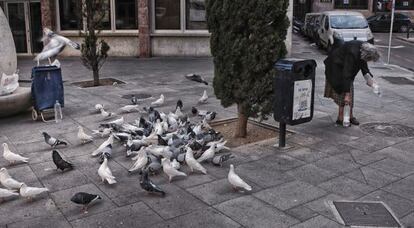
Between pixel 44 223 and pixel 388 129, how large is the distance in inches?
227

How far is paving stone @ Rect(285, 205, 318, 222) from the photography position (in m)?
4.55

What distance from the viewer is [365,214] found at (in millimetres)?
4633

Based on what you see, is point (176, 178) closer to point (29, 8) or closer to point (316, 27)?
point (29, 8)

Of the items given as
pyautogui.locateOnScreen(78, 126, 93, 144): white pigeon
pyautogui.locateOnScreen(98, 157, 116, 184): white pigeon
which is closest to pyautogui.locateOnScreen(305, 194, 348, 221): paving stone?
pyautogui.locateOnScreen(98, 157, 116, 184): white pigeon

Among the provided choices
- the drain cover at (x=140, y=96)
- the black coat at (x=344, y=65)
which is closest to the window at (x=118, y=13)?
the drain cover at (x=140, y=96)

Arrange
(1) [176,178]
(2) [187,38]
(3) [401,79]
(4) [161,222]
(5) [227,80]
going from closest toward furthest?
(4) [161,222]
(1) [176,178]
(5) [227,80]
(3) [401,79]
(2) [187,38]

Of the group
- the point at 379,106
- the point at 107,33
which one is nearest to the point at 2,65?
the point at 379,106

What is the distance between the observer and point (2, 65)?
8727mm

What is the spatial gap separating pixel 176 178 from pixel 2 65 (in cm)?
501

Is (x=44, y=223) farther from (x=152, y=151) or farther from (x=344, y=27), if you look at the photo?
(x=344, y=27)

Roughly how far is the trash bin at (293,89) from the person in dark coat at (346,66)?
1202 millimetres

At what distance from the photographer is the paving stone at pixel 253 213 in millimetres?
4426

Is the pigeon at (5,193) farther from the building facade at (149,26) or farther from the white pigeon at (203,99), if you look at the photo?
the building facade at (149,26)

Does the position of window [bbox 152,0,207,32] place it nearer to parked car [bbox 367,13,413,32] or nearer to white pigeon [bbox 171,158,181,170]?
white pigeon [bbox 171,158,181,170]
